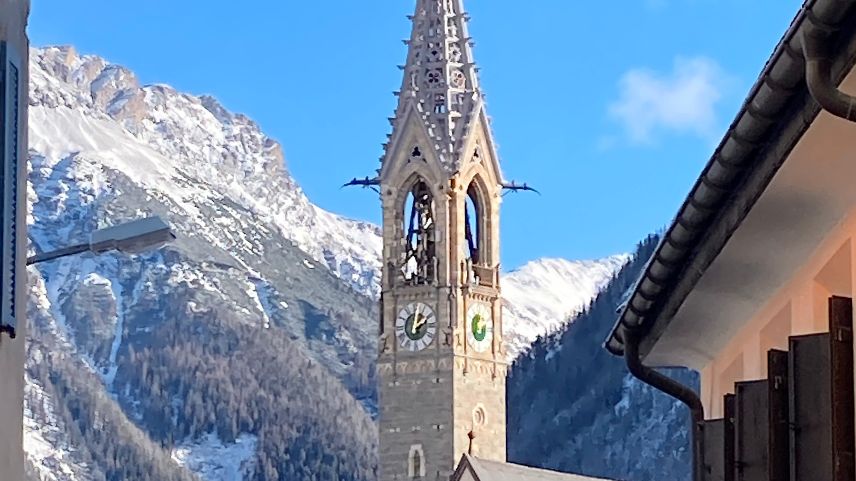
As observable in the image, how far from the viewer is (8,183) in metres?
13.3

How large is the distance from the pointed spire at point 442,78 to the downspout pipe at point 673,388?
54.8 metres

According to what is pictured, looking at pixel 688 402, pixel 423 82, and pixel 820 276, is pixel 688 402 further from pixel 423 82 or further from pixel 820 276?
pixel 423 82

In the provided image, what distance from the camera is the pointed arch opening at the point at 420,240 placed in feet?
245

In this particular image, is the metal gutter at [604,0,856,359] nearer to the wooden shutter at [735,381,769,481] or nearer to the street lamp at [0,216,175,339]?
the wooden shutter at [735,381,769,481]

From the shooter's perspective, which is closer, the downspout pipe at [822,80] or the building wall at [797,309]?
the downspout pipe at [822,80]

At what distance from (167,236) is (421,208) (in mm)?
57399

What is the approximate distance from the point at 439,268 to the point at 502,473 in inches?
1102

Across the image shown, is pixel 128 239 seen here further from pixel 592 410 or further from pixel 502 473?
pixel 592 410

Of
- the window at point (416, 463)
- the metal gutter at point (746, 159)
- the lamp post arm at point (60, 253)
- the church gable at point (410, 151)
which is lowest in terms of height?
the metal gutter at point (746, 159)

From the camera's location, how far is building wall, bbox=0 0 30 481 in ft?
43.6

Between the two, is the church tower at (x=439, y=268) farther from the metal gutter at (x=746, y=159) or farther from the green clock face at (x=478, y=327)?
the metal gutter at (x=746, y=159)

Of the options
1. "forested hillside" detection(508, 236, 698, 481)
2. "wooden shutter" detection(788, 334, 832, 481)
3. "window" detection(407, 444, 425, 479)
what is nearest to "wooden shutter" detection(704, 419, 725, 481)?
"wooden shutter" detection(788, 334, 832, 481)

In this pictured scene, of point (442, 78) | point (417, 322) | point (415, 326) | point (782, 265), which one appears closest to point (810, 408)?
point (782, 265)

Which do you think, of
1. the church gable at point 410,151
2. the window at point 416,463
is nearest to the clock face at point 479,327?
the window at point 416,463
